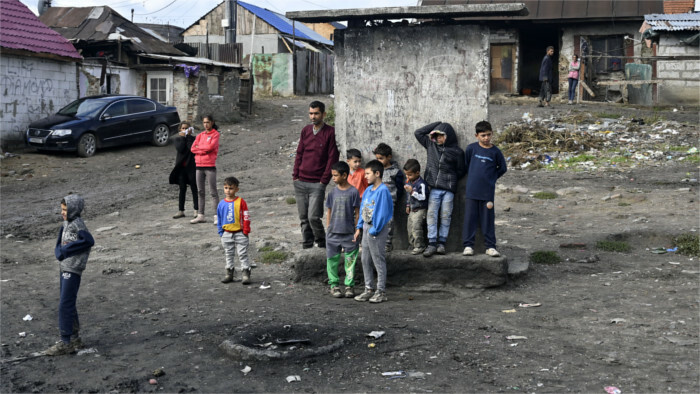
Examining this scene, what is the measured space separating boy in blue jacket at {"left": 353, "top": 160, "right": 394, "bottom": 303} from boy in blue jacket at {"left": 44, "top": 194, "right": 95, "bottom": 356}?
2466 mm

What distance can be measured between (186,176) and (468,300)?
5482mm

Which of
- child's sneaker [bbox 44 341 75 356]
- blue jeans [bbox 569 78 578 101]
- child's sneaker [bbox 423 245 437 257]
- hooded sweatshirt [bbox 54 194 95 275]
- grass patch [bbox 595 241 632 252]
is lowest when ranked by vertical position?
child's sneaker [bbox 44 341 75 356]

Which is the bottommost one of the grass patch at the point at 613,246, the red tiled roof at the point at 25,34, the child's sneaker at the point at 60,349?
the child's sneaker at the point at 60,349

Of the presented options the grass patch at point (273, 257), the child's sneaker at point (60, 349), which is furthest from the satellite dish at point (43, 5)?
the child's sneaker at point (60, 349)

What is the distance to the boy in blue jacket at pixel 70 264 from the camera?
5.57m

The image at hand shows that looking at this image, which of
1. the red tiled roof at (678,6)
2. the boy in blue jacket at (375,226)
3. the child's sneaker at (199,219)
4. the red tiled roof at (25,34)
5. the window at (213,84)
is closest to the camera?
the boy in blue jacket at (375,226)

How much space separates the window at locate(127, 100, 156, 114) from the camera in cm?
1898

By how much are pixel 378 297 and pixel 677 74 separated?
1690 centimetres

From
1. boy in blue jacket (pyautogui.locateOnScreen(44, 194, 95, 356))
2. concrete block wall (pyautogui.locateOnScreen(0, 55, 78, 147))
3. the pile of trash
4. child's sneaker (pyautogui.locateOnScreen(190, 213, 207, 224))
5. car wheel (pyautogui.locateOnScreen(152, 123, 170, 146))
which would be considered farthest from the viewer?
car wheel (pyautogui.locateOnScreen(152, 123, 170, 146))

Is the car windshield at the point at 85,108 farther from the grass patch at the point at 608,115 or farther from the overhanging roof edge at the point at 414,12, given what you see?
the grass patch at the point at 608,115

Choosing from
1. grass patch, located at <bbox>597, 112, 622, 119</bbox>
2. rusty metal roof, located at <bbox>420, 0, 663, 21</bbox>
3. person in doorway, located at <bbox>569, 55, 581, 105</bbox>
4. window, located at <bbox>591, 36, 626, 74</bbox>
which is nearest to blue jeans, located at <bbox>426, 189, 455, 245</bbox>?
grass patch, located at <bbox>597, 112, 622, 119</bbox>

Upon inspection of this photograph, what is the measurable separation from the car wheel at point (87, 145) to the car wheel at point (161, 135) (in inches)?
77.5

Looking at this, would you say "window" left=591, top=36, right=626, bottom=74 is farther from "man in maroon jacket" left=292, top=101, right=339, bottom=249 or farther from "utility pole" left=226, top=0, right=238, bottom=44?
"man in maroon jacket" left=292, top=101, right=339, bottom=249

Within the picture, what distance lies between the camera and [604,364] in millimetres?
5008
